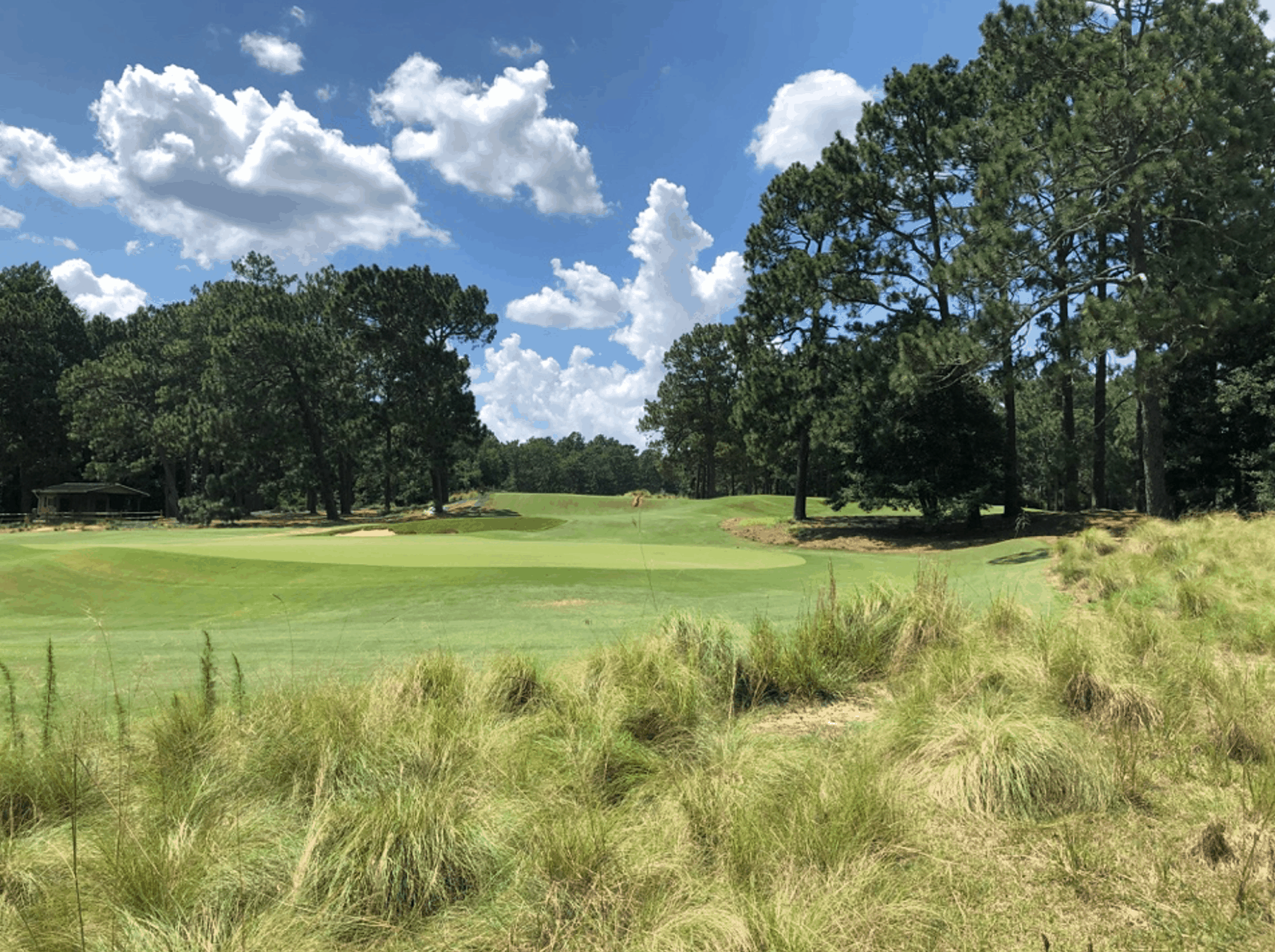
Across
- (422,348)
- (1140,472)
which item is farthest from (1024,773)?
(422,348)

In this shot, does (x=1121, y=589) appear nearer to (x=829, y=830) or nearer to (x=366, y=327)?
(x=829, y=830)

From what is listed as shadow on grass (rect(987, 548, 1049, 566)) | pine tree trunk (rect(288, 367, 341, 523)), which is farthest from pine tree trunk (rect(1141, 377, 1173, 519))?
pine tree trunk (rect(288, 367, 341, 523))

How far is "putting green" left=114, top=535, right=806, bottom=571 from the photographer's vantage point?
50.4 feet

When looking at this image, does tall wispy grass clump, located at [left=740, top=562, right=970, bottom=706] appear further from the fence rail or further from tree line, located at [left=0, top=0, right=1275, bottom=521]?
the fence rail

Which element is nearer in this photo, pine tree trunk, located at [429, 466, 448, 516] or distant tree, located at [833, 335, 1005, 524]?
distant tree, located at [833, 335, 1005, 524]

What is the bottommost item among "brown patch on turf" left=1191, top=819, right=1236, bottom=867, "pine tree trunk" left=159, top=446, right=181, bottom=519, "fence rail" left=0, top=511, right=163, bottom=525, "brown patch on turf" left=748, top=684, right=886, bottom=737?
"fence rail" left=0, top=511, right=163, bottom=525

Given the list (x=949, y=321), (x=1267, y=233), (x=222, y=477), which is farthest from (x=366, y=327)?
(x=1267, y=233)

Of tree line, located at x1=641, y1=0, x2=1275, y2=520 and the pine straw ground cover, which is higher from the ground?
tree line, located at x1=641, y1=0, x2=1275, y2=520

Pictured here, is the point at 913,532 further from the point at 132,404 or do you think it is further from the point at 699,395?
the point at 132,404

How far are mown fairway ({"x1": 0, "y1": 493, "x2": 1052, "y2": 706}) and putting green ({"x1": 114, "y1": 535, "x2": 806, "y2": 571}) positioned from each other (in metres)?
0.11

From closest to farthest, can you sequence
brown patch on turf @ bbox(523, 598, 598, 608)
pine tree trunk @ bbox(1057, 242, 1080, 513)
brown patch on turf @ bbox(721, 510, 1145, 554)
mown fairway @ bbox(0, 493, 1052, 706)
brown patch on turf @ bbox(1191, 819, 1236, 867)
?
1. brown patch on turf @ bbox(1191, 819, 1236, 867)
2. mown fairway @ bbox(0, 493, 1052, 706)
3. brown patch on turf @ bbox(523, 598, 598, 608)
4. pine tree trunk @ bbox(1057, 242, 1080, 513)
5. brown patch on turf @ bbox(721, 510, 1145, 554)

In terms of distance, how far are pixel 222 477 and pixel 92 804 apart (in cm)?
4601

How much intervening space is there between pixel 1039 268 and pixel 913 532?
10.2 metres

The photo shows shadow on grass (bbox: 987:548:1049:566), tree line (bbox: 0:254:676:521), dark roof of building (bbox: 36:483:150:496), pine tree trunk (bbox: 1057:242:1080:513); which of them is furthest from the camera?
dark roof of building (bbox: 36:483:150:496)
